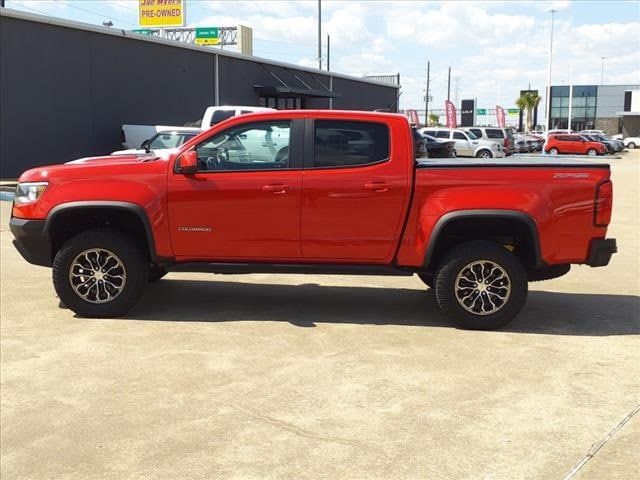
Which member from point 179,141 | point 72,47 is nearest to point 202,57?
point 72,47

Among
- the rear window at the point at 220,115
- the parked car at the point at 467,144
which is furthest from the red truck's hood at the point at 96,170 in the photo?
the parked car at the point at 467,144

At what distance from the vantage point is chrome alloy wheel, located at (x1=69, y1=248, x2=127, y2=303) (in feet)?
19.9

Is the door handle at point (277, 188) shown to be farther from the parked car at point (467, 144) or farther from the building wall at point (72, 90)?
the parked car at point (467, 144)

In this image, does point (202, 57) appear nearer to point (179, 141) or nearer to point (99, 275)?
point (179, 141)

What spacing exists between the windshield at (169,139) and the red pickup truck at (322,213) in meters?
9.40

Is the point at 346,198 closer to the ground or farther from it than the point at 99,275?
farther from it

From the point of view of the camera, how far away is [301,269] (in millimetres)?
5977

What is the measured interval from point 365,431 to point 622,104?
9998 cm

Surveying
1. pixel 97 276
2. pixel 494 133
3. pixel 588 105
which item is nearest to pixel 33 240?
pixel 97 276

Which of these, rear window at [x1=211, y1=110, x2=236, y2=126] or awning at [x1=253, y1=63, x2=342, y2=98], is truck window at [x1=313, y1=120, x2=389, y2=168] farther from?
awning at [x1=253, y1=63, x2=342, y2=98]

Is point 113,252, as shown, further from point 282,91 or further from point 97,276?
point 282,91

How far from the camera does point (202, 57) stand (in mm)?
29656

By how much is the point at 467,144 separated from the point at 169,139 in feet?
70.5

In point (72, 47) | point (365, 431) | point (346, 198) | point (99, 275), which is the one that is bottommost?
point (365, 431)
